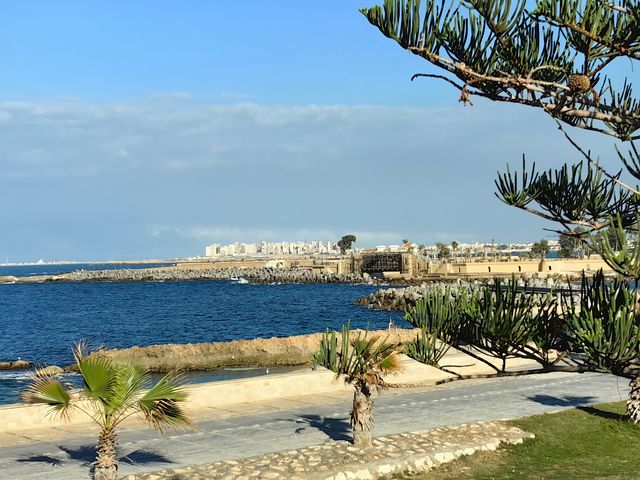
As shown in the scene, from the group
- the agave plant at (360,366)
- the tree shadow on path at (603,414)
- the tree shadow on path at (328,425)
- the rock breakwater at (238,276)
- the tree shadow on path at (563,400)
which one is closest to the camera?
the agave plant at (360,366)

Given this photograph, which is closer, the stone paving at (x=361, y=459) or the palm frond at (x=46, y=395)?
the palm frond at (x=46, y=395)

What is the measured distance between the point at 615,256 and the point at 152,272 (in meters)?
173

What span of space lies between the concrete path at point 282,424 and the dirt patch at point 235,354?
13213mm

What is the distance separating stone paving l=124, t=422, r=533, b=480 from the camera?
11.5m

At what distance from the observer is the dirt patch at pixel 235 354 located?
32.5 metres

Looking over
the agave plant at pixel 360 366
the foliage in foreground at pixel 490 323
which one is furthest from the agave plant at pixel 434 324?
the agave plant at pixel 360 366

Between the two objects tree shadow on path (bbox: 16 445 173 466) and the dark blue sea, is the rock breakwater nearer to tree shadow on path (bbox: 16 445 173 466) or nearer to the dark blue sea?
the dark blue sea

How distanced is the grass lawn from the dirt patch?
53.5ft

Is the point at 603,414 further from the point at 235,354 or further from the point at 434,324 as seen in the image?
the point at 235,354

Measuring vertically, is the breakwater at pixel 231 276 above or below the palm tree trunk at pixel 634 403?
above

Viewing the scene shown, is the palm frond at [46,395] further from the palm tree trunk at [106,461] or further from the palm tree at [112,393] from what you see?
the palm tree trunk at [106,461]

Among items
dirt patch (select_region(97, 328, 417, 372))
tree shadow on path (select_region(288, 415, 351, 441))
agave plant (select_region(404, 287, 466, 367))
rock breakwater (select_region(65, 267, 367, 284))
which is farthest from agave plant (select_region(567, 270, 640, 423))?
rock breakwater (select_region(65, 267, 367, 284))

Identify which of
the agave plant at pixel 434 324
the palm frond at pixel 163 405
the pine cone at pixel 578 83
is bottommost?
the palm frond at pixel 163 405

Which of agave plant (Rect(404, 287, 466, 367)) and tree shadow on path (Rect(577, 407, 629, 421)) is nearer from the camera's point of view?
agave plant (Rect(404, 287, 466, 367))
